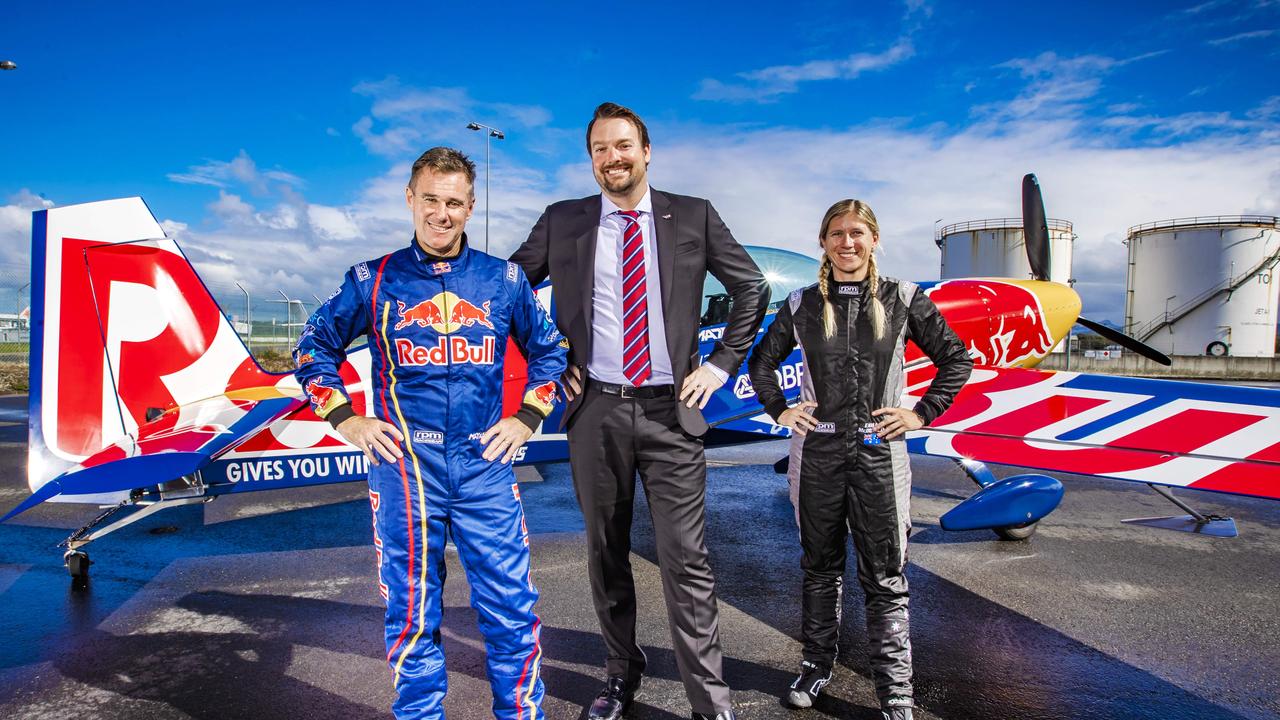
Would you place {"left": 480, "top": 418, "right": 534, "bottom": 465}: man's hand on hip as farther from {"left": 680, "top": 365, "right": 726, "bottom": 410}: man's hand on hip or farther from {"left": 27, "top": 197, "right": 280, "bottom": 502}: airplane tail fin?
{"left": 27, "top": 197, "right": 280, "bottom": 502}: airplane tail fin

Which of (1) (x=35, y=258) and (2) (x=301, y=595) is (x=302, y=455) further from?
(1) (x=35, y=258)

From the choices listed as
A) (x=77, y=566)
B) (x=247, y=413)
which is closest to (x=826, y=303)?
(x=247, y=413)

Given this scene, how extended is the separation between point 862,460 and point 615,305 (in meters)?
1.10

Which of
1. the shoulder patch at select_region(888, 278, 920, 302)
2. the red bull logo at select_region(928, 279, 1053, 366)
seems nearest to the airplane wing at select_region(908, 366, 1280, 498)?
the red bull logo at select_region(928, 279, 1053, 366)

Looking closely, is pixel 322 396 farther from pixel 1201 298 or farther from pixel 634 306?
pixel 1201 298

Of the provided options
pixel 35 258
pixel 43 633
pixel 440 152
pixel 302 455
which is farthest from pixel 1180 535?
pixel 35 258

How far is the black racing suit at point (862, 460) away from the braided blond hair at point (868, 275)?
2 centimetres

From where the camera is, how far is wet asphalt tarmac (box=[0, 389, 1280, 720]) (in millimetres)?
2773

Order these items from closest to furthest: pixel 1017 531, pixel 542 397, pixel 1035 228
A: pixel 542 397 < pixel 1017 531 < pixel 1035 228

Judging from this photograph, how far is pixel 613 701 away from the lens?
8.40 feet

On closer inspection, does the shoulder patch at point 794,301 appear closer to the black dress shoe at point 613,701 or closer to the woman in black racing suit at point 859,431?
the woman in black racing suit at point 859,431

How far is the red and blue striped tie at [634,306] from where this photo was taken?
7.91 ft

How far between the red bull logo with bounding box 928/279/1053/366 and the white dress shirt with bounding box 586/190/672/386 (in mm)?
3362

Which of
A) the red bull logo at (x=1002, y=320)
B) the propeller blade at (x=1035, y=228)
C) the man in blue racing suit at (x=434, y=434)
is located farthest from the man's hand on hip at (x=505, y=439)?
the propeller blade at (x=1035, y=228)
